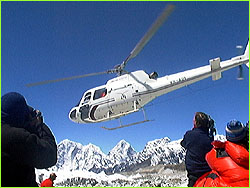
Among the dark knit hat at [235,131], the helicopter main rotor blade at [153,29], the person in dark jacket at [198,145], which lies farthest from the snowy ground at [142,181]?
the dark knit hat at [235,131]

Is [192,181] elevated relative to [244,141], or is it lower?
lower

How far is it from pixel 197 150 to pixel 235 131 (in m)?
0.82

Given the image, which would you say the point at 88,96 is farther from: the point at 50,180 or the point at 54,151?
the point at 54,151

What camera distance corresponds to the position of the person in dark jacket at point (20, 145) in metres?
2.11

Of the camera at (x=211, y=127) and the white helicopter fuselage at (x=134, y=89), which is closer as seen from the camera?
the camera at (x=211, y=127)

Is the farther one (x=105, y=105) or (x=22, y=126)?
(x=105, y=105)

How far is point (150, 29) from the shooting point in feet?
33.8

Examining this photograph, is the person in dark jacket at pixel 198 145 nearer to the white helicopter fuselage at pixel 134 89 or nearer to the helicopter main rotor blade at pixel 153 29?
the helicopter main rotor blade at pixel 153 29

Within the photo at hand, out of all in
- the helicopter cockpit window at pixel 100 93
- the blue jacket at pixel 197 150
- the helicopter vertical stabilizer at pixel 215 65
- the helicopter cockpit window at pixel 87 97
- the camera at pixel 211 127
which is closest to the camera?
the blue jacket at pixel 197 150

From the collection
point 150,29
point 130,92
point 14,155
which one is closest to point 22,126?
point 14,155

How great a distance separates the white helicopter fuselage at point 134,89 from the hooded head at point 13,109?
13.9 metres

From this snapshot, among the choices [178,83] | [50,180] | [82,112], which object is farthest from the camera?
[82,112]

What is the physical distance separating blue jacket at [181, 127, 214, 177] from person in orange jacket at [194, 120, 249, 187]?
1.49 ft

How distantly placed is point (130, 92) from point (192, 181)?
12.7 m
